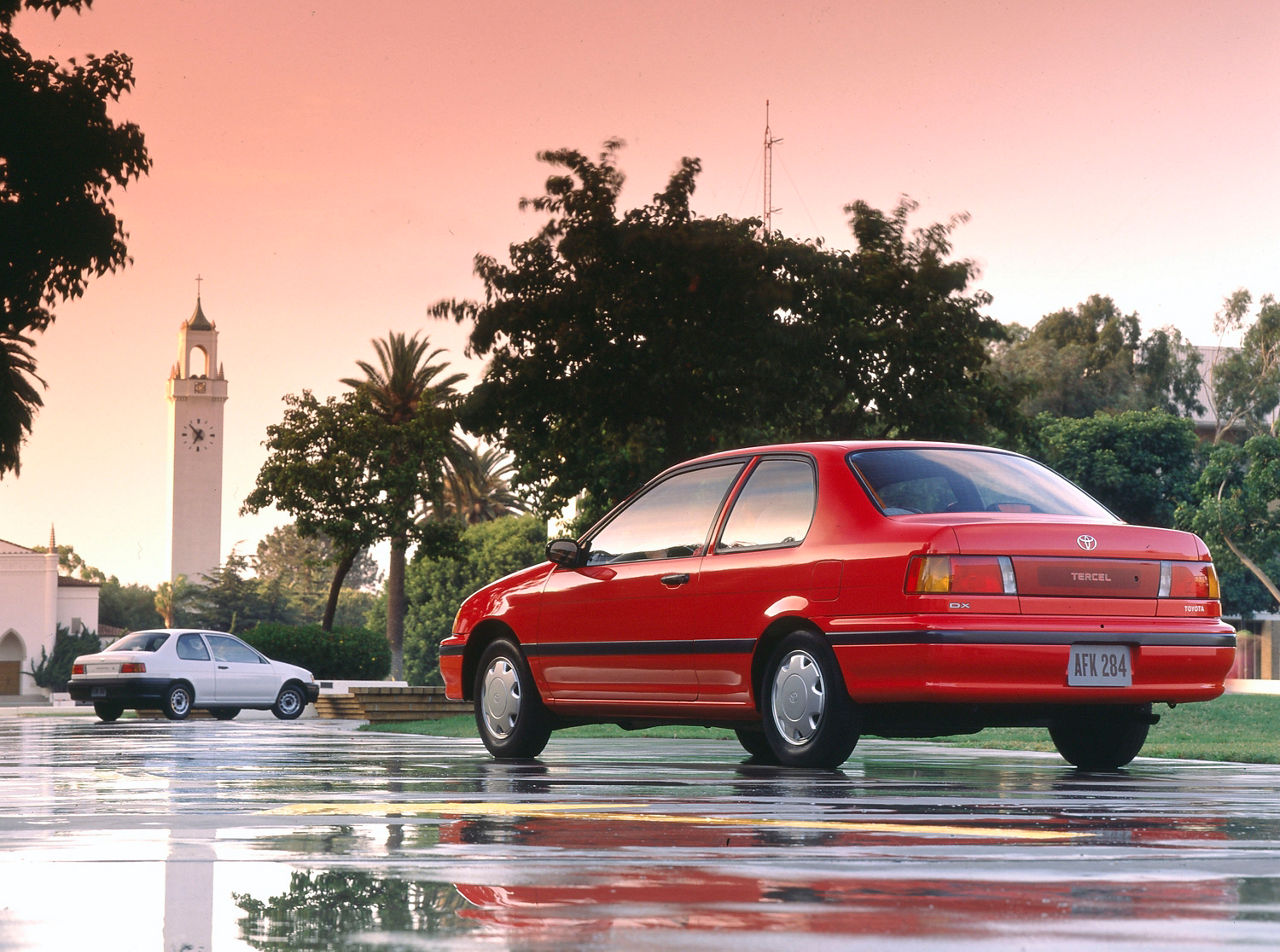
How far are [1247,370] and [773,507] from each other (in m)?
75.3

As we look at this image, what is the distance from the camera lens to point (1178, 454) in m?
71.2

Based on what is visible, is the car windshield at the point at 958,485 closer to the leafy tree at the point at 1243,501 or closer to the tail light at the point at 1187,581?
the tail light at the point at 1187,581

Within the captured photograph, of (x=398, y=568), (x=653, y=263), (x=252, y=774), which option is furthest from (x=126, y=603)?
(x=252, y=774)

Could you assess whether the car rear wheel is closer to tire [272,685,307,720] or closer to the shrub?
tire [272,685,307,720]

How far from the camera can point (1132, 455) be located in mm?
70688

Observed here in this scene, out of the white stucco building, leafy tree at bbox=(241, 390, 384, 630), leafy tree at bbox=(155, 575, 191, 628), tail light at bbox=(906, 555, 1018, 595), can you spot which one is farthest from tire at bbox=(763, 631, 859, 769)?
leafy tree at bbox=(155, 575, 191, 628)

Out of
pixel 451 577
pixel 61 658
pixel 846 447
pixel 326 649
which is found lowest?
pixel 61 658

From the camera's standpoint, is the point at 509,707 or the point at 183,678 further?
the point at 183,678

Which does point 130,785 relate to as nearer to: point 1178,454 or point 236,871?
point 236,871

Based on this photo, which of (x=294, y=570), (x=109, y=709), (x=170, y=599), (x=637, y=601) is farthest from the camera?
(x=294, y=570)

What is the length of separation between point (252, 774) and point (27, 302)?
15862 mm

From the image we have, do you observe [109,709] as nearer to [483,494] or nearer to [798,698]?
[798,698]

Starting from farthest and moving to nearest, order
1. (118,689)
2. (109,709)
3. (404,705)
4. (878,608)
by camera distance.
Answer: (109,709), (404,705), (118,689), (878,608)

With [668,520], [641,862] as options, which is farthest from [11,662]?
[641,862]
